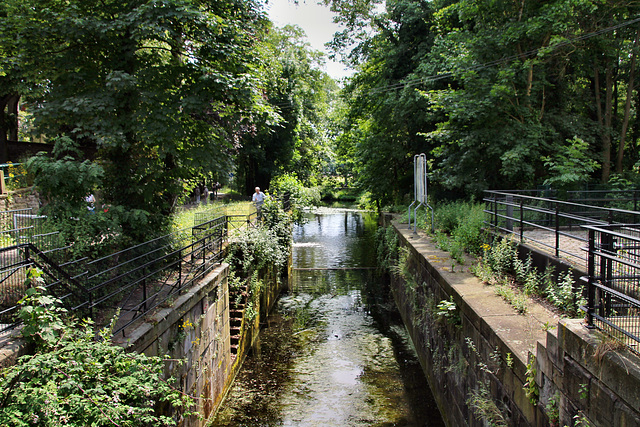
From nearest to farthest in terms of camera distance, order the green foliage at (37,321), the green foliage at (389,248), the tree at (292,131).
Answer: the green foliage at (37,321), the green foliage at (389,248), the tree at (292,131)

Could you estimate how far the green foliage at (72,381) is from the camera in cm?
357

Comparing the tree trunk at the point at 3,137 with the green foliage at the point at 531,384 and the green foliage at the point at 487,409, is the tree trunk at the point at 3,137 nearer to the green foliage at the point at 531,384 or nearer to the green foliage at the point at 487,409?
A: the green foliage at the point at 487,409

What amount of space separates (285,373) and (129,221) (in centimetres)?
461

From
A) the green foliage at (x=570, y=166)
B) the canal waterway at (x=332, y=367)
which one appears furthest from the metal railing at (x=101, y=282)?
the green foliage at (x=570, y=166)

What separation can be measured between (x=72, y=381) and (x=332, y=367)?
22.9ft

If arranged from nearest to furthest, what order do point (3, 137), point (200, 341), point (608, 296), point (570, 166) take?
point (608, 296), point (200, 341), point (570, 166), point (3, 137)

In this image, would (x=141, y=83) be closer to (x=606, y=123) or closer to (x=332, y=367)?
(x=332, y=367)

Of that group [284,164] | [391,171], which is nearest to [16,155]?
[284,164]

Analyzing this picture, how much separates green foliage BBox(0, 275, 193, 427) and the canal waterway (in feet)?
12.6

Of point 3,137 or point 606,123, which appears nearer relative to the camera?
point 606,123

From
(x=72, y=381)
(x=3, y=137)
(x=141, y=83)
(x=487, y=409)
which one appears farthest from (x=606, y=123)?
(x=3, y=137)

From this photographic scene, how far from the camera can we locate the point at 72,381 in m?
3.91

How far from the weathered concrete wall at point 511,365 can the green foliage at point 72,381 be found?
137 inches

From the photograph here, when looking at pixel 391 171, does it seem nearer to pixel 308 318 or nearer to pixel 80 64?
pixel 308 318
